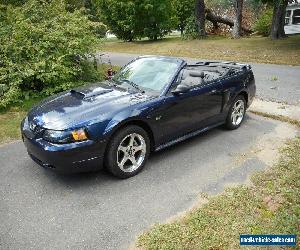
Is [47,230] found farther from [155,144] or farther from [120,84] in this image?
[120,84]

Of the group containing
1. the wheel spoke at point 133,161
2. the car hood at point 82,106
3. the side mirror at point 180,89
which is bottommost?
the wheel spoke at point 133,161

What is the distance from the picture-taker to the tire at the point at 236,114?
20.5 ft

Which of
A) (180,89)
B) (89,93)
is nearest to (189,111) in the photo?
(180,89)

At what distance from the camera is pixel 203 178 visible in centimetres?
463

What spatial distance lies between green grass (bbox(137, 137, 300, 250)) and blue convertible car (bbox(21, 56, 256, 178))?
1216 mm

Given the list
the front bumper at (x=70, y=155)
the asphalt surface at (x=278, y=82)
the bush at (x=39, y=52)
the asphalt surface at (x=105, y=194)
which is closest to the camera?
the asphalt surface at (x=105, y=194)

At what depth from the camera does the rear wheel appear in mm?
6242

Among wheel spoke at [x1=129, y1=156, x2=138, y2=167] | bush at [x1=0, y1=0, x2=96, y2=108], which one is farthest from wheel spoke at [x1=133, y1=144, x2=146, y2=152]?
bush at [x1=0, y1=0, x2=96, y2=108]

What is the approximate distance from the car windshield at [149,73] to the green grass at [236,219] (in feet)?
6.19

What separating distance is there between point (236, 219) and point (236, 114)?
311 cm

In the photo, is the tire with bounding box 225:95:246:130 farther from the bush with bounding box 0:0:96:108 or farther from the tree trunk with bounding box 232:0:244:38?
the tree trunk with bounding box 232:0:244:38

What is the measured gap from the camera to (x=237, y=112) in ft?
21.2

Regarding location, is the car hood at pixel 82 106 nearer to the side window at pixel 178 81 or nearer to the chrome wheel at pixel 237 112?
the side window at pixel 178 81

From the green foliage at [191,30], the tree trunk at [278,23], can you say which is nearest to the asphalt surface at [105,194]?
the tree trunk at [278,23]
